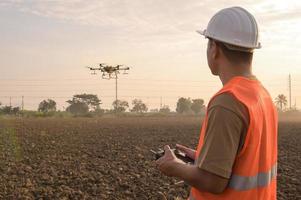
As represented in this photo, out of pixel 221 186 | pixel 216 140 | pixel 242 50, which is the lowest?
pixel 221 186

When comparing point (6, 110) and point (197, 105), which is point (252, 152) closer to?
point (6, 110)

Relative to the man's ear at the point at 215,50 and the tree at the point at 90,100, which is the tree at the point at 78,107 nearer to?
the tree at the point at 90,100

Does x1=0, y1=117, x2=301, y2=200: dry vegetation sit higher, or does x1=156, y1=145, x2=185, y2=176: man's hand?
x1=156, y1=145, x2=185, y2=176: man's hand

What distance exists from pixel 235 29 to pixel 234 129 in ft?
1.73

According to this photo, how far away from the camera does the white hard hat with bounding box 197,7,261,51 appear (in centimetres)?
244

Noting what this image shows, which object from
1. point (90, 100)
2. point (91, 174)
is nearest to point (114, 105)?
point (90, 100)

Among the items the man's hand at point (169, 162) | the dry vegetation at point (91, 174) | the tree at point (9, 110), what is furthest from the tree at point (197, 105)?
the man's hand at point (169, 162)

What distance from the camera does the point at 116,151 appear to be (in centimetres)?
1563

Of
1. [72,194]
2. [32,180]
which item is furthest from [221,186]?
[32,180]

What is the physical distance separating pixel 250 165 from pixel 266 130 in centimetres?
20

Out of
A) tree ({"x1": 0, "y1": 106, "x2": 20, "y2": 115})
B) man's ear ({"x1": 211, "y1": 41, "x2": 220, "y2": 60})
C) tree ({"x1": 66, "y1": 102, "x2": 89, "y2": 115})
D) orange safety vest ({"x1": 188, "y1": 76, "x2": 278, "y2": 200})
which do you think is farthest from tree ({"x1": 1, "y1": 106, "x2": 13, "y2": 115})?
orange safety vest ({"x1": 188, "y1": 76, "x2": 278, "y2": 200})

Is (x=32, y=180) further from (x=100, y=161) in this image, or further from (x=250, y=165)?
(x=250, y=165)

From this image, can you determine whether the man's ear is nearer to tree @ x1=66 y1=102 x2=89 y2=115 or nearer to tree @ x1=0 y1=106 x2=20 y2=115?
tree @ x1=0 y1=106 x2=20 y2=115

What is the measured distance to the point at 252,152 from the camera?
2.34 m
